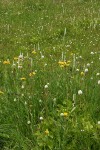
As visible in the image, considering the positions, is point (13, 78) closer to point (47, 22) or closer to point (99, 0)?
point (47, 22)

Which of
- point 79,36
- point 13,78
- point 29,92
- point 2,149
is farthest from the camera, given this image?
point 79,36

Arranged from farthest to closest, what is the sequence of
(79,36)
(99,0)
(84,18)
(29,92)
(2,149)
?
(99,0)
(84,18)
(79,36)
(29,92)
(2,149)

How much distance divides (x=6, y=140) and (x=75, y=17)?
815 centimetres

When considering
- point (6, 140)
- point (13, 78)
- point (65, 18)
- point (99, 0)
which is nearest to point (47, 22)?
point (65, 18)

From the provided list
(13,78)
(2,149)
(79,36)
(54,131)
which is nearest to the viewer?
(54,131)

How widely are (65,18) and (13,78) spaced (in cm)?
693

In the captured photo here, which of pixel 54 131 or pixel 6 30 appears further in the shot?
pixel 6 30

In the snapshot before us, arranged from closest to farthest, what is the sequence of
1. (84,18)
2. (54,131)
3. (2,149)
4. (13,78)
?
(54,131)
(2,149)
(13,78)
(84,18)

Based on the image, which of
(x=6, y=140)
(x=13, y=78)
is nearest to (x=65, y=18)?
(x=13, y=78)

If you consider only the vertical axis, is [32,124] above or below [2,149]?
above

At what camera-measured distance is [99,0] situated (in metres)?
15.2

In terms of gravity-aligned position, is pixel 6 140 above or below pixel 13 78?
below

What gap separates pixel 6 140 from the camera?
5332 mm

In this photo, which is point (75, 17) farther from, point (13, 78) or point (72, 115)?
point (72, 115)
